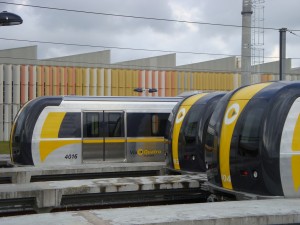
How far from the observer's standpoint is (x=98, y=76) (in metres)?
43.8

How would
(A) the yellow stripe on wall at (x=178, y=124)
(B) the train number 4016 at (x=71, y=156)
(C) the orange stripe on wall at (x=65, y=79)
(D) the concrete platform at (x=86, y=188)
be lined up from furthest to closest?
(C) the orange stripe on wall at (x=65, y=79)
(B) the train number 4016 at (x=71, y=156)
(A) the yellow stripe on wall at (x=178, y=124)
(D) the concrete platform at (x=86, y=188)

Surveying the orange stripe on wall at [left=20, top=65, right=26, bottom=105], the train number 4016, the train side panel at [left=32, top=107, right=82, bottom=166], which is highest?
the orange stripe on wall at [left=20, top=65, right=26, bottom=105]

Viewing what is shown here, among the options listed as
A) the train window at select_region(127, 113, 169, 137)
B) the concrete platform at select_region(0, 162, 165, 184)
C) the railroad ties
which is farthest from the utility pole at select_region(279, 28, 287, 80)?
the railroad ties

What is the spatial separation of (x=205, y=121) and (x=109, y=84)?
33.5m

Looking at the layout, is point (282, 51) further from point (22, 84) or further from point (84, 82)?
point (22, 84)

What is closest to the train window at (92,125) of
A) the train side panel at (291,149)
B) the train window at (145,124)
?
the train window at (145,124)

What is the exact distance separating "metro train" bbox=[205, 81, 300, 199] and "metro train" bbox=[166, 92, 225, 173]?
2.55 meters

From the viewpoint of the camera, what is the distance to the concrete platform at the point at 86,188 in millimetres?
9391

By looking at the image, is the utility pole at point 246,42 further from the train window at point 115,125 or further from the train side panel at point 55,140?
the train side panel at point 55,140

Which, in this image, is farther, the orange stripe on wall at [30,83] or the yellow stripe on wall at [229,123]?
the orange stripe on wall at [30,83]

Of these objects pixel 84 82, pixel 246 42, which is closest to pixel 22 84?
pixel 84 82

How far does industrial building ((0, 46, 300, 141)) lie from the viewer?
41.8 m

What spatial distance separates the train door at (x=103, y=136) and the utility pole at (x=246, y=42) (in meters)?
8.79

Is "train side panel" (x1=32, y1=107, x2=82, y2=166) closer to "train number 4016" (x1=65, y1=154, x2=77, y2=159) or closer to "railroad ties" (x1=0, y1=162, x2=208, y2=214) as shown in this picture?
"train number 4016" (x1=65, y1=154, x2=77, y2=159)
